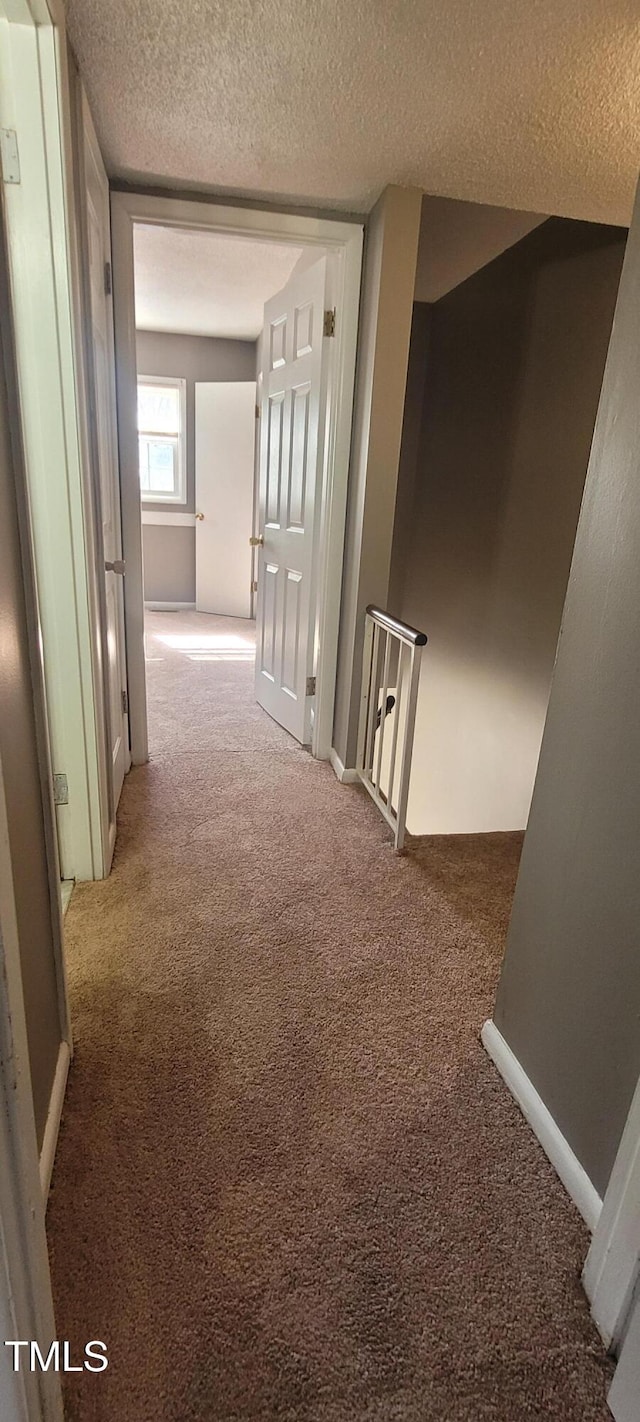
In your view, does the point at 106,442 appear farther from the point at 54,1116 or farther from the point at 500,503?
the point at 500,503

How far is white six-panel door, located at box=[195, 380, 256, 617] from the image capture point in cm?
564

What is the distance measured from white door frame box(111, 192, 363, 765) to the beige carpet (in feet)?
3.20

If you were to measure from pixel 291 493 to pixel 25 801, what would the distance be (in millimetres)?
2313

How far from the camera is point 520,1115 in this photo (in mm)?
1403

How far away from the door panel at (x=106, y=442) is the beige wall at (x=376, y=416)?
0.91 meters

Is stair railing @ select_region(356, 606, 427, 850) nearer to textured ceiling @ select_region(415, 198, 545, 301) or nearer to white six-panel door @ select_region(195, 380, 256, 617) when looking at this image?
textured ceiling @ select_region(415, 198, 545, 301)

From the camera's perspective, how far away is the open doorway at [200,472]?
4668mm

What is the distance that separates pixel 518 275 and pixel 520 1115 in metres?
3.69

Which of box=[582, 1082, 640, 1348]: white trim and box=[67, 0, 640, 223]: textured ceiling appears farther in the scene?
box=[67, 0, 640, 223]: textured ceiling

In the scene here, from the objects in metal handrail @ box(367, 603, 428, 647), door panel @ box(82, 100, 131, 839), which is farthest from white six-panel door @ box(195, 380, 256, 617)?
metal handrail @ box(367, 603, 428, 647)

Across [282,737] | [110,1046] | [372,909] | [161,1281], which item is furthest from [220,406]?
[161,1281]

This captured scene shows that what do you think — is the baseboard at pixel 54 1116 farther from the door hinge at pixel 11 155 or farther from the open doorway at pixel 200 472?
the open doorway at pixel 200 472

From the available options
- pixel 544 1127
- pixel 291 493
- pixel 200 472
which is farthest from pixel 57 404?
pixel 200 472

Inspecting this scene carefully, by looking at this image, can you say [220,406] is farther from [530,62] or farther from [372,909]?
[372,909]
